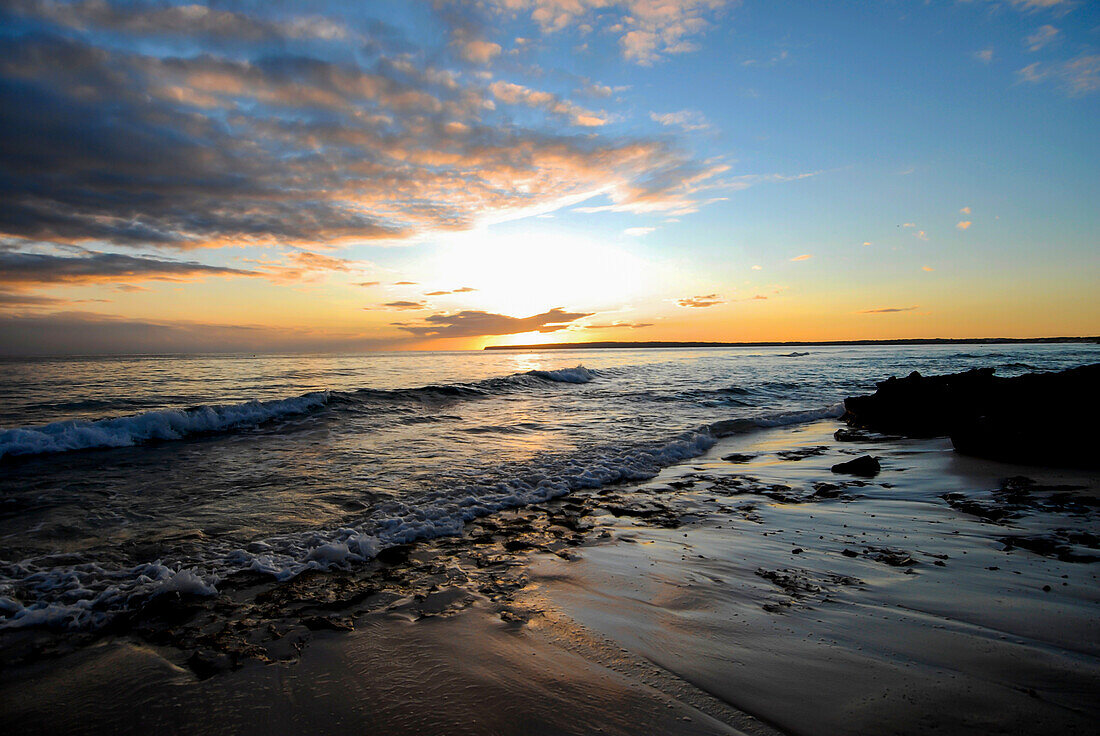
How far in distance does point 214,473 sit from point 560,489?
637 centimetres

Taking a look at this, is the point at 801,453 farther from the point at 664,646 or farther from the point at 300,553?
the point at 300,553

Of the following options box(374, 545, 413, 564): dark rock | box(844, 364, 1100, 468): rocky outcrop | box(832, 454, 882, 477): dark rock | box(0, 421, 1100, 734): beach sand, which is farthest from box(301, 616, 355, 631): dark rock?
box(844, 364, 1100, 468): rocky outcrop

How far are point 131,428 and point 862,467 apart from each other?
53.9 feet

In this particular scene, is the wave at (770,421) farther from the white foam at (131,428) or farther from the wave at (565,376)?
the wave at (565,376)

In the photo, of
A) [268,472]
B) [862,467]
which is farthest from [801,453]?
[268,472]

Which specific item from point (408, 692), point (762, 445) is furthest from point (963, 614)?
point (762, 445)

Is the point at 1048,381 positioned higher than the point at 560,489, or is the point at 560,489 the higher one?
the point at 1048,381

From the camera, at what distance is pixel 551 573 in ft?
14.3

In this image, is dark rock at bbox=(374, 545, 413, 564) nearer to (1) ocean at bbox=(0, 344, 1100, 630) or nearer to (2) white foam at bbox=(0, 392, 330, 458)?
(1) ocean at bbox=(0, 344, 1100, 630)

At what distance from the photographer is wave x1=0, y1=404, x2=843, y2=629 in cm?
374

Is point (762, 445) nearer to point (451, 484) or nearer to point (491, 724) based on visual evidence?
point (451, 484)

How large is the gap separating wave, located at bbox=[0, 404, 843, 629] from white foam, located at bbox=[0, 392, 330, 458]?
8.34 meters

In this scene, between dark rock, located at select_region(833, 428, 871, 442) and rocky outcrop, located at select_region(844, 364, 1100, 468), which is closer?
rocky outcrop, located at select_region(844, 364, 1100, 468)

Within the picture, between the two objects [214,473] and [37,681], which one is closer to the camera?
[37,681]
